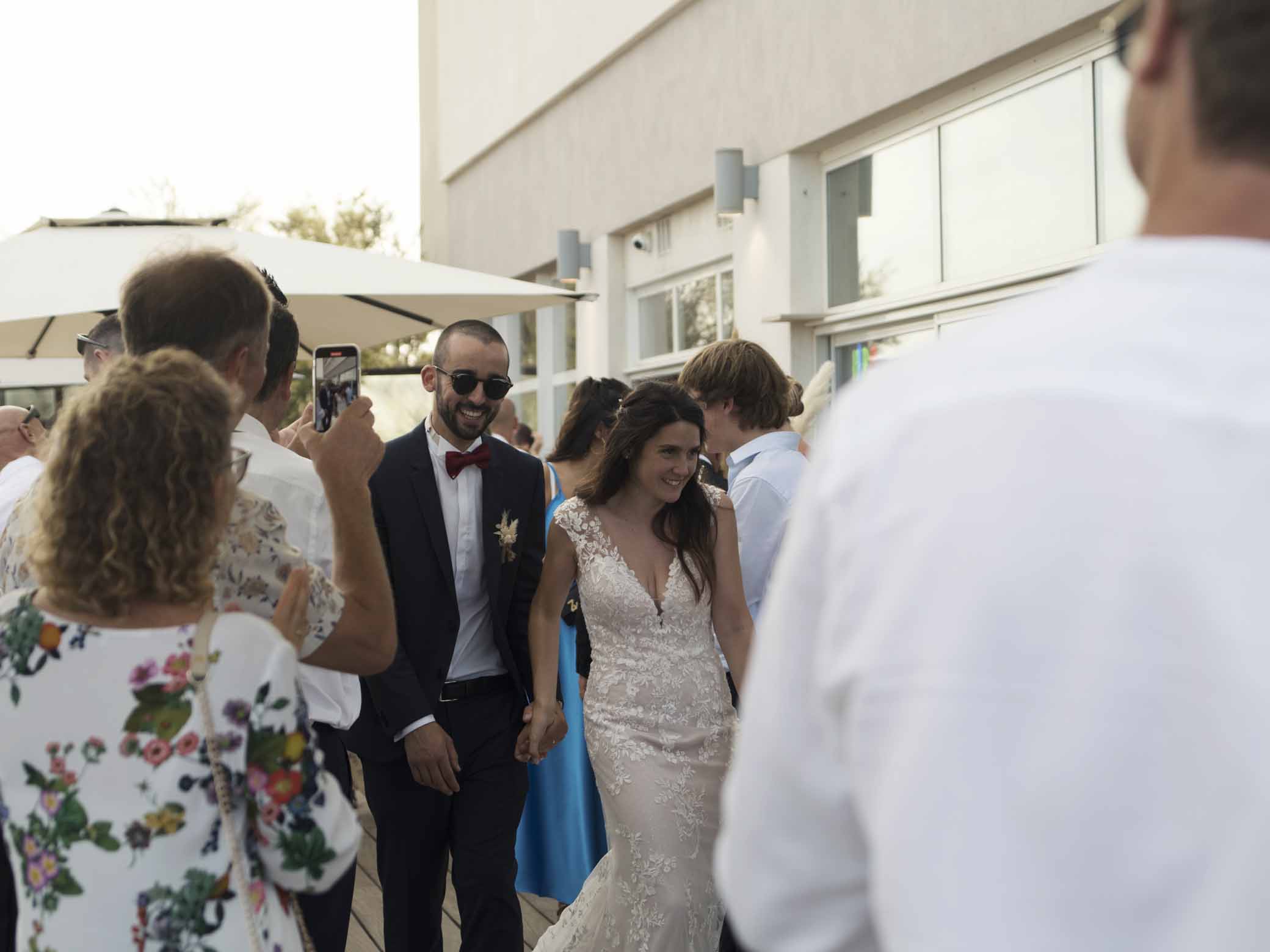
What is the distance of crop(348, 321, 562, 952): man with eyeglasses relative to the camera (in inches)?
157

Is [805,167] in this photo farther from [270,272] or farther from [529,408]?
[529,408]

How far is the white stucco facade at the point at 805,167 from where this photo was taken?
26.2 feet

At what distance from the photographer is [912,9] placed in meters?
8.98

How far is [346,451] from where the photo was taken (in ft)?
8.11

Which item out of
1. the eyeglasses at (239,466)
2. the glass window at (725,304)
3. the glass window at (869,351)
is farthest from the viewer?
the glass window at (725,304)

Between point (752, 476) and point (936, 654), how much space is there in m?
3.84

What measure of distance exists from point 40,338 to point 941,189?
5.76 meters

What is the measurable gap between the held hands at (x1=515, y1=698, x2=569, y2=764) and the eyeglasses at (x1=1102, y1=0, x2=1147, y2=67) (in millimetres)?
3201

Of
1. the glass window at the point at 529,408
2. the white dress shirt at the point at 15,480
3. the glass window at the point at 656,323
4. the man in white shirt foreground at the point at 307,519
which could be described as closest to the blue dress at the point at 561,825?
the white dress shirt at the point at 15,480

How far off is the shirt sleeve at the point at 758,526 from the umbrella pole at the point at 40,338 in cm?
340

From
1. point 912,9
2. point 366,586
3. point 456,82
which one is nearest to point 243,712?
point 366,586

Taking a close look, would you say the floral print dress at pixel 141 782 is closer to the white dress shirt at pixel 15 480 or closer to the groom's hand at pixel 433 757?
the groom's hand at pixel 433 757

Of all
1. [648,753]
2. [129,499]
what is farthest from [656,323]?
[129,499]

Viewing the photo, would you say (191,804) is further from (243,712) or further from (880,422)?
(880,422)
